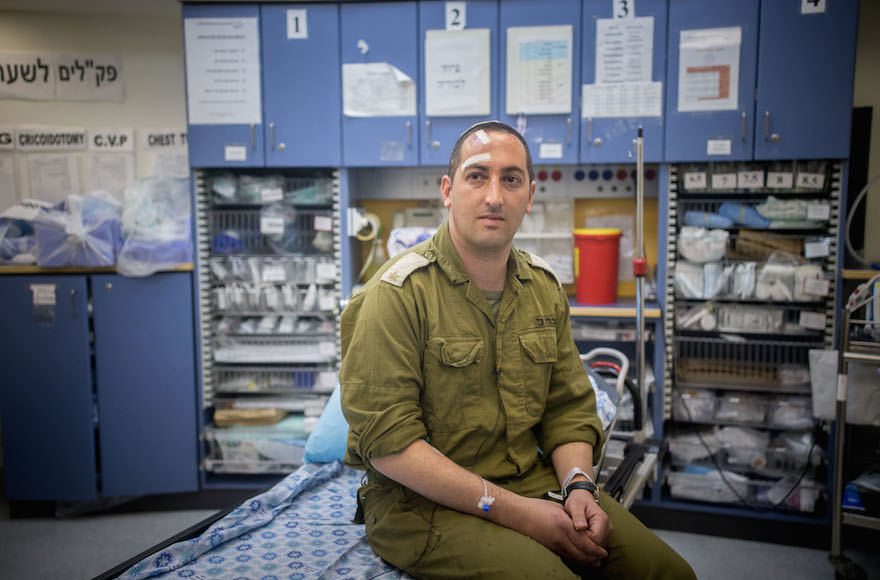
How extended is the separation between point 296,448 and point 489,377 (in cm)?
200

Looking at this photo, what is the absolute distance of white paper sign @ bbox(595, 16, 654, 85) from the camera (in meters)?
2.89

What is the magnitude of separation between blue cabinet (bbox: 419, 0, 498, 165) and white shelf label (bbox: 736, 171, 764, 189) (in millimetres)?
1226

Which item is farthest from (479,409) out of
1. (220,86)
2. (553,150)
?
(220,86)

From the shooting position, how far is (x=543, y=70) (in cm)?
298

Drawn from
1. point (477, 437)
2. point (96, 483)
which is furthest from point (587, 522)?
point (96, 483)

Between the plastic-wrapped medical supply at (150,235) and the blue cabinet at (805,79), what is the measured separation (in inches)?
114

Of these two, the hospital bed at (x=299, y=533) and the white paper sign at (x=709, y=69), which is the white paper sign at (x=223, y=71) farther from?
the white paper sign at (x=709, y=69)

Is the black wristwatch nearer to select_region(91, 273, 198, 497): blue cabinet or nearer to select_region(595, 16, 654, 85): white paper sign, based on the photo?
select_region(595, 16, 654, 85): white paper sign

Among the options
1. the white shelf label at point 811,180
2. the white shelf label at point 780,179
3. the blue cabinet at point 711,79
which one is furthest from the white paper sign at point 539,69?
the white shelf label at point 811,180

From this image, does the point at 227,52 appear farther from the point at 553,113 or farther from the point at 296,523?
the point at 296,523

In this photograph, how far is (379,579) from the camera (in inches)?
57.5

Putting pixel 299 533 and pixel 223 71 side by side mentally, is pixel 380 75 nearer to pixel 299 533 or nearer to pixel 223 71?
pixel 223 71

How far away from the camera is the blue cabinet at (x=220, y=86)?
3.10 m

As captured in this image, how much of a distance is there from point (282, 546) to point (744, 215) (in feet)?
8.42
